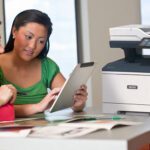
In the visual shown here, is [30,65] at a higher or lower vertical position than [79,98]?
higher

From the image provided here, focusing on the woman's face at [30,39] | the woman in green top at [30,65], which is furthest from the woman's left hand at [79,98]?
the woman's face at [30,39]

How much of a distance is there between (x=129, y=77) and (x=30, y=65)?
54 cm

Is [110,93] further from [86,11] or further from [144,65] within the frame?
[86,11]

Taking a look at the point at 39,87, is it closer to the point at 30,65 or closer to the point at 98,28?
the point at 30,65

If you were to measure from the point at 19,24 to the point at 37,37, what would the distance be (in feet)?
0.42

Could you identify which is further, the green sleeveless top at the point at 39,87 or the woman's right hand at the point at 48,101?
the green sleeveless top at the point at 39,87

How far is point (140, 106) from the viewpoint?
101 inches

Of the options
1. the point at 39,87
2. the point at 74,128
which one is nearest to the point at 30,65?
the point at 39,87

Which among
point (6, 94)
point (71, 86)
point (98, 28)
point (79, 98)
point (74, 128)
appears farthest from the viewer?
point (98, 28)

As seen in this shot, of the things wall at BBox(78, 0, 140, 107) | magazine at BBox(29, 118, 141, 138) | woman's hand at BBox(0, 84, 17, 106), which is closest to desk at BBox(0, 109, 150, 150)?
magazine at BBox(29, 118, 141, 138)

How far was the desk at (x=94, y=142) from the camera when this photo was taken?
5.44ft

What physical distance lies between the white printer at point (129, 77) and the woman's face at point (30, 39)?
1.41ft

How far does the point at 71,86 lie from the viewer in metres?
2.33

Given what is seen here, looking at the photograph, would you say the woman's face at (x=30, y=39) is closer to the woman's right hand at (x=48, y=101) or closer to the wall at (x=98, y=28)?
the woman's right hand at (x=48, y=101)
